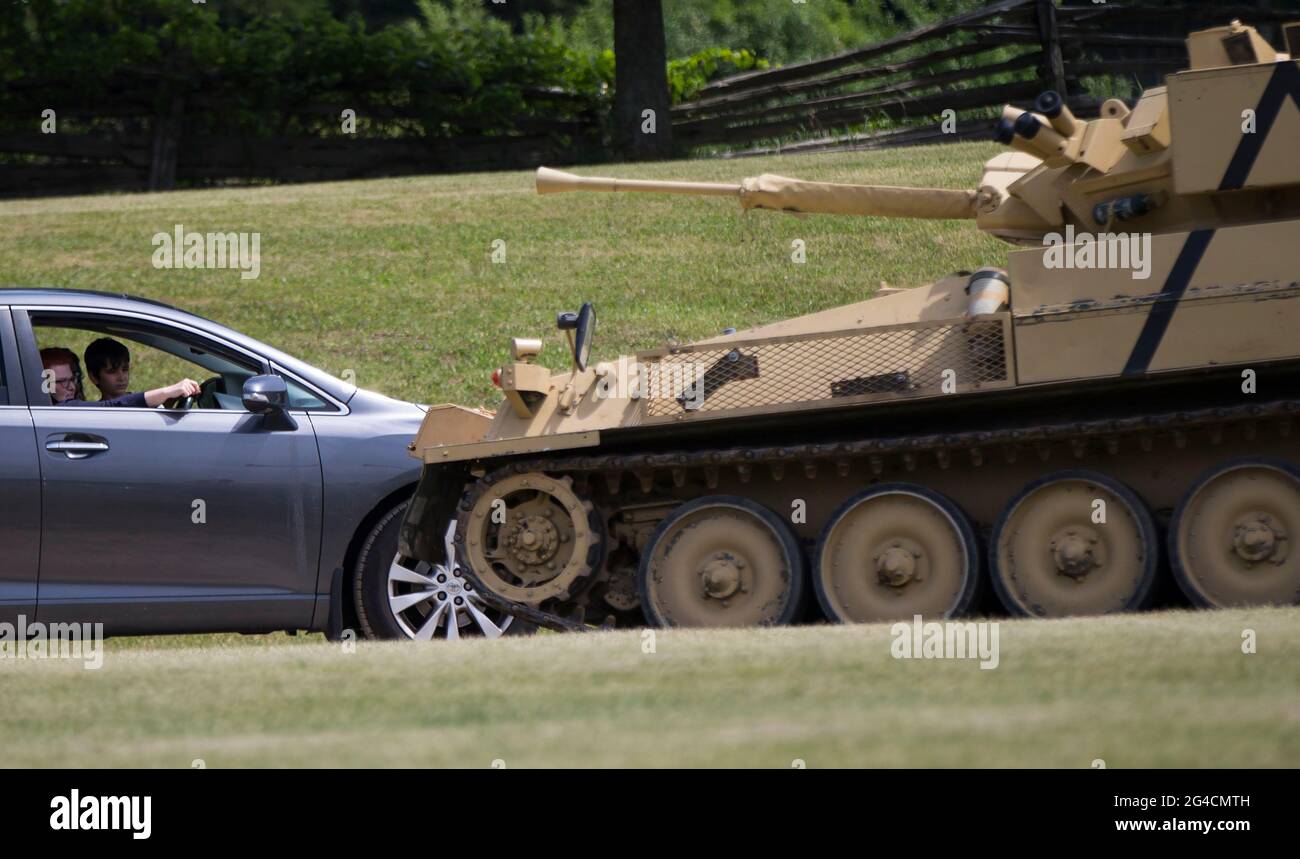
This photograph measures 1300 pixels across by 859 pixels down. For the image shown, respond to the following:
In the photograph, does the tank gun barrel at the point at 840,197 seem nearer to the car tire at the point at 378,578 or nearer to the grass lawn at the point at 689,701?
the car tire at the point at 378,578

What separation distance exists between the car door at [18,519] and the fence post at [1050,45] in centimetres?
1655

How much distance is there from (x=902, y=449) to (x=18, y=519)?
398 cm

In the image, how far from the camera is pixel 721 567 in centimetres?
804

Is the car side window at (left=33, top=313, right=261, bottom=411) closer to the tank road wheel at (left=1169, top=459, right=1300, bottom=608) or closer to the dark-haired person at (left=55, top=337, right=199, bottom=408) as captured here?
the dark-haired person at (left=55, top=337, right=199, bottom=408)

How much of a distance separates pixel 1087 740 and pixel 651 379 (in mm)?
3535

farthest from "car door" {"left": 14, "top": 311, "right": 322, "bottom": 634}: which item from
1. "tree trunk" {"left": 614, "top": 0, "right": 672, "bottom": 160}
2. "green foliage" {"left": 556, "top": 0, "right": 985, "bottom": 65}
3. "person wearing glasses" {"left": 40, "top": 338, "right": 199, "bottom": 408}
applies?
"green foliage" {"left": 556, "top": 0, "right": 985, "bottom": 65}

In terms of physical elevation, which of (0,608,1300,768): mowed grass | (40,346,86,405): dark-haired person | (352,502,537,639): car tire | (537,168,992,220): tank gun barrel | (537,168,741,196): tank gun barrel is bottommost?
(0,608,1300,768): mowed grass

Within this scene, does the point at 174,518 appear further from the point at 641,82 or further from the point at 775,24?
the point at 775,24

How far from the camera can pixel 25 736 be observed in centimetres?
566

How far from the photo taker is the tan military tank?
751 centimetres

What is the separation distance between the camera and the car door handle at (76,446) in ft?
26.1

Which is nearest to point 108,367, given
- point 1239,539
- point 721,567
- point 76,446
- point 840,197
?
point 76,446

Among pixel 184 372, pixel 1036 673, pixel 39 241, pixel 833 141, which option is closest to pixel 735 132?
pixel 833 141

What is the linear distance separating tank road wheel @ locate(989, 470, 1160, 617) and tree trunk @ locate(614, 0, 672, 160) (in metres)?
14.3
